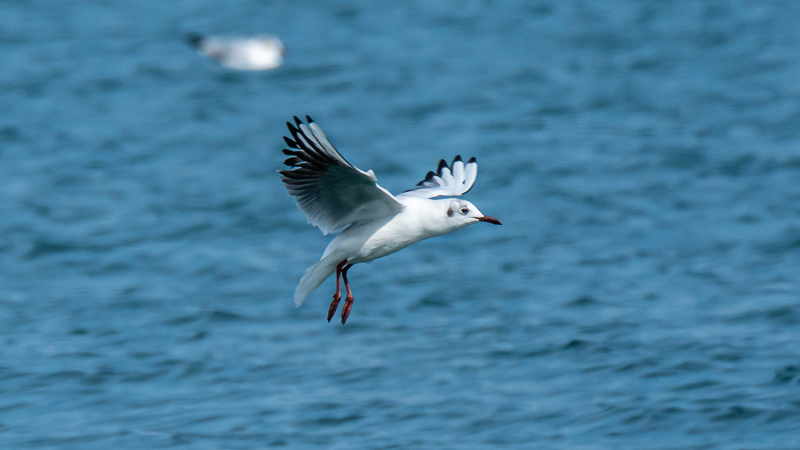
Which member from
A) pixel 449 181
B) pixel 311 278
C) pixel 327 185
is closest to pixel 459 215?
pixel 327 185

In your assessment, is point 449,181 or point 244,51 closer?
point 449,181

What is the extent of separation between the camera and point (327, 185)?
841 cm

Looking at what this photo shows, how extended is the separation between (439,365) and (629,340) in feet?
7.29

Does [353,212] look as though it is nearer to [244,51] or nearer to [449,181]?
[449,181]

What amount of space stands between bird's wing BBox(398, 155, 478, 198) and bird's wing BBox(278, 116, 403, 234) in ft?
2.95

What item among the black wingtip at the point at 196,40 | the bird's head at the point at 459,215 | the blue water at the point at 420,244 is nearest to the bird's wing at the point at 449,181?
the bird's head at the point at 459,215

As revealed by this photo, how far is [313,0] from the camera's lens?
82.8 feet

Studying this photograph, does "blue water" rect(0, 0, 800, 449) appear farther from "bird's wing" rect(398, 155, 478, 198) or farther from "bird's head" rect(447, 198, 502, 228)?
"bird's head" rect(447, 198, 502, 228)

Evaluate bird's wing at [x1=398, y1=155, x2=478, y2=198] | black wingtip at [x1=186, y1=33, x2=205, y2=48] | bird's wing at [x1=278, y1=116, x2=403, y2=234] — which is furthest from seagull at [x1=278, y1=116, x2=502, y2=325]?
black wingtip at [x1=186, y1=33, x2=205, y2=48]

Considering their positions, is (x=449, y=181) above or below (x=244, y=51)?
below

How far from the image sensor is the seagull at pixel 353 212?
821 centimetres

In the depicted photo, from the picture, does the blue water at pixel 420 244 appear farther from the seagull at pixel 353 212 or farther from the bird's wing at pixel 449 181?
the seagull at pixel 353 212

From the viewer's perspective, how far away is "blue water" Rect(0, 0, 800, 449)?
12203 millimetres

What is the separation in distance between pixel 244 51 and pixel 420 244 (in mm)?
8130
